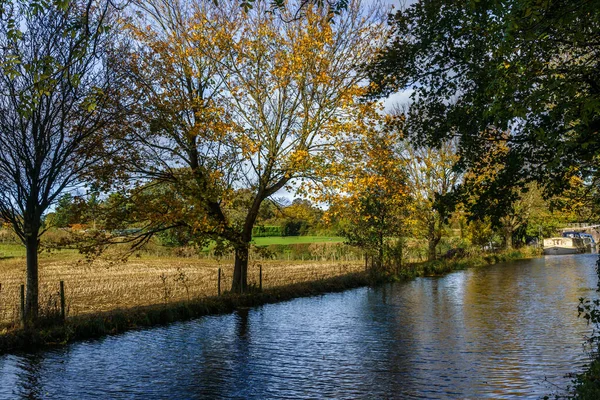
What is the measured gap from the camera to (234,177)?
21.6 metres

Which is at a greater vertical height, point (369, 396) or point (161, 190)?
point (161, 190)

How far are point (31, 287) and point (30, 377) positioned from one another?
4.35m

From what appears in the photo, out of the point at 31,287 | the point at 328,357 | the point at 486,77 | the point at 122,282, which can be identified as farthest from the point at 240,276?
the point at 486,77

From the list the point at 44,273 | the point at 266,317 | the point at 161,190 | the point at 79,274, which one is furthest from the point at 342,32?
the point at 44,273

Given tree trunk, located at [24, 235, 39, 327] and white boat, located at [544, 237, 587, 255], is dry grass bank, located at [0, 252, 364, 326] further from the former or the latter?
white boat, located at [544, 237, 587, 255]

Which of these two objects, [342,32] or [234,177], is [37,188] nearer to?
[234,177]

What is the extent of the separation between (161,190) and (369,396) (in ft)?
50.4

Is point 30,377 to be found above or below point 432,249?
below

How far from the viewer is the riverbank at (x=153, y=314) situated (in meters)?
14.7

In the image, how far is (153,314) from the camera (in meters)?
18.0

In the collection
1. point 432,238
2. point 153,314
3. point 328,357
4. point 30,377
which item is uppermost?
point 432,238

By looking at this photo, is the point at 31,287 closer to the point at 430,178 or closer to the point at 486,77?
the point at 486,77

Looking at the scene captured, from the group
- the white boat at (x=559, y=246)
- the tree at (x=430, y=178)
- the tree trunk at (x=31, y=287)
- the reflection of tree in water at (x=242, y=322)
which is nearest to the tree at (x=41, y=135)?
the tree trunk at (x=31, y=287)

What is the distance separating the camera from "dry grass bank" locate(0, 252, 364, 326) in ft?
66.2
